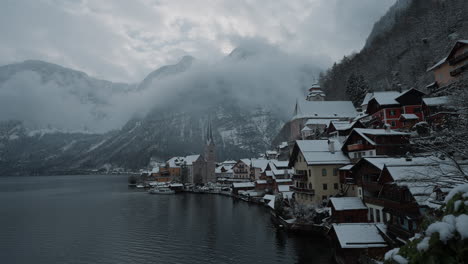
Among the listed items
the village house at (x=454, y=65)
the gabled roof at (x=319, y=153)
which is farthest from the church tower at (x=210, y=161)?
the village house at (x=454, y=65)

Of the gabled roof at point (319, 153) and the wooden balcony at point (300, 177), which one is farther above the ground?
the gabled roof at point (319, 153)

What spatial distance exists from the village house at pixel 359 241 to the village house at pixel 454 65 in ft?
95.8

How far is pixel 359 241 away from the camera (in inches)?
1077

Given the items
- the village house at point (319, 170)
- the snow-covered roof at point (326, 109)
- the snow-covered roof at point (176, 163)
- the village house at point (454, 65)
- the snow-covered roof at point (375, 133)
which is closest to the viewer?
the snow-covered roof at point (375, 133)

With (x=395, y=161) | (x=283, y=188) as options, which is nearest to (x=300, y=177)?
(x=283, y=188)

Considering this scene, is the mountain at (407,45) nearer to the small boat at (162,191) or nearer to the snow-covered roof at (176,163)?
the small boat at (162,191)

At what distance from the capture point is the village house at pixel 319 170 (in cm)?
4797

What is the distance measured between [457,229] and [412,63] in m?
106

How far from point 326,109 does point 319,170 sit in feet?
187

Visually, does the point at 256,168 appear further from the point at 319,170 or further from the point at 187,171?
the point at 187,171

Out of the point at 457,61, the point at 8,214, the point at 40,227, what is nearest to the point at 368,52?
the point at 457,61

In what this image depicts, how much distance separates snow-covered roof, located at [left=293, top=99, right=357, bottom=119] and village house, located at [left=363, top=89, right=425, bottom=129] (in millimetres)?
33303

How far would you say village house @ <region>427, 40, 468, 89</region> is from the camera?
43469 mm

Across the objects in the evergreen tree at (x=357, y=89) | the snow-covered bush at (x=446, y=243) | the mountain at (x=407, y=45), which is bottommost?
the snow-covered bush at (x=446, y=243)
